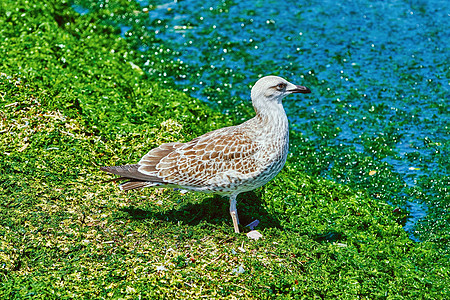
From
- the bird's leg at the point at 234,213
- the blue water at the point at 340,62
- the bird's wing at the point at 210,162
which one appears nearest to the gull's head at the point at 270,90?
the bird's wing at the point at 210,162

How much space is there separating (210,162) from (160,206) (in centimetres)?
102

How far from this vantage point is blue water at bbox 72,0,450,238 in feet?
29.6

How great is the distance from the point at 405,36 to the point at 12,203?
8408mm

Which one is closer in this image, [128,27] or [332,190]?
[332,190]

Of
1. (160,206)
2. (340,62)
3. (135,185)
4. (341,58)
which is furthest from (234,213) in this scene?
(341,58)

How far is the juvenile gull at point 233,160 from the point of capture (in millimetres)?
6445

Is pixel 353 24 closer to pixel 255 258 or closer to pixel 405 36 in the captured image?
pixel 405 36

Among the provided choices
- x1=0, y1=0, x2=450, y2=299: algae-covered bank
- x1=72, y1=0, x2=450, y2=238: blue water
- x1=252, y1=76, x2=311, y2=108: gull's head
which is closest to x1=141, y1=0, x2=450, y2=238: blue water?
x1=72, y1=0, x2=450, y2=238: blue water

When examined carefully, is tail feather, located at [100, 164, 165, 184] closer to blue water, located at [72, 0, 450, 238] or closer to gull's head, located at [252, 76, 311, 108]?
gull's head, located at [252, 76, 311, 108]

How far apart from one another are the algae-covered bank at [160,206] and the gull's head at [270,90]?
149cm

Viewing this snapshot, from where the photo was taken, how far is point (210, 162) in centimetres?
653

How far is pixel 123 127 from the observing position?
8.38m

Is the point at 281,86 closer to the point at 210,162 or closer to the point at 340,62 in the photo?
the point at 210,162

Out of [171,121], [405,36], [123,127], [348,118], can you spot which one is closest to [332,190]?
[348,118]
